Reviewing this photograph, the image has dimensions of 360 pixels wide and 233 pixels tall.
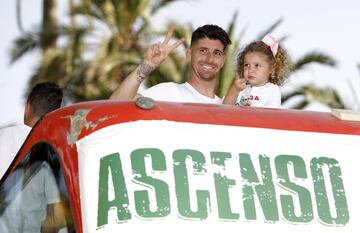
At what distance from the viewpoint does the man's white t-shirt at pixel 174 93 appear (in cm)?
712

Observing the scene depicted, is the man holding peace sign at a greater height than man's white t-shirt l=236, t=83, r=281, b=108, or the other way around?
the man holding peace sign

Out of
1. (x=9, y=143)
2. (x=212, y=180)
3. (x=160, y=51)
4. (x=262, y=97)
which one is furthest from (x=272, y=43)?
(x=212, y=180)

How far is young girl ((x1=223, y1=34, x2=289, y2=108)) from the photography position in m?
6.75

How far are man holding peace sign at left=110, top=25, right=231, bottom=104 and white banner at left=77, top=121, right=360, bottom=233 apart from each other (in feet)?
6.08

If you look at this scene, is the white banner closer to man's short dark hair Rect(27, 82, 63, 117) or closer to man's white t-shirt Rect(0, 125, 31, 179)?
man's white t-shirt Rect(0, 125, 31, 179)

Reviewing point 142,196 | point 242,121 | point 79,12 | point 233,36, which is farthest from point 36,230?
point 79,12

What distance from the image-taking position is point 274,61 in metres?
7.05

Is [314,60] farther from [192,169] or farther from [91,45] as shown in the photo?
[192,169]

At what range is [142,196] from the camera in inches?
190

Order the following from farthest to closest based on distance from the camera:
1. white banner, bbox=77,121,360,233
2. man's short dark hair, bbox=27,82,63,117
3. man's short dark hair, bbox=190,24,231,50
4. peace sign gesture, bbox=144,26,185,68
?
man's short dark hair, bbox=190,24,231,50, man's short dark hair, bbox=27,82,63,117, peace sign gesture, bbox=144,26,185,68, white banner, bbox=77,121,360,233

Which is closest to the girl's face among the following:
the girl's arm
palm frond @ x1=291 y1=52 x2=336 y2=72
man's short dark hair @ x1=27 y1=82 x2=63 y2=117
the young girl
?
the young girl

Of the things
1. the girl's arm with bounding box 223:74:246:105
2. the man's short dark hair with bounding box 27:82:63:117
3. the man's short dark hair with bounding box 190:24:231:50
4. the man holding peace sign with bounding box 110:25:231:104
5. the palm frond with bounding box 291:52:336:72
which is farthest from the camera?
the palm frond with bounding box 291:52:336:72

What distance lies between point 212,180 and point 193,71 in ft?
8.73

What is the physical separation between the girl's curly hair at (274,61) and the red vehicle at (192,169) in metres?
1.66
